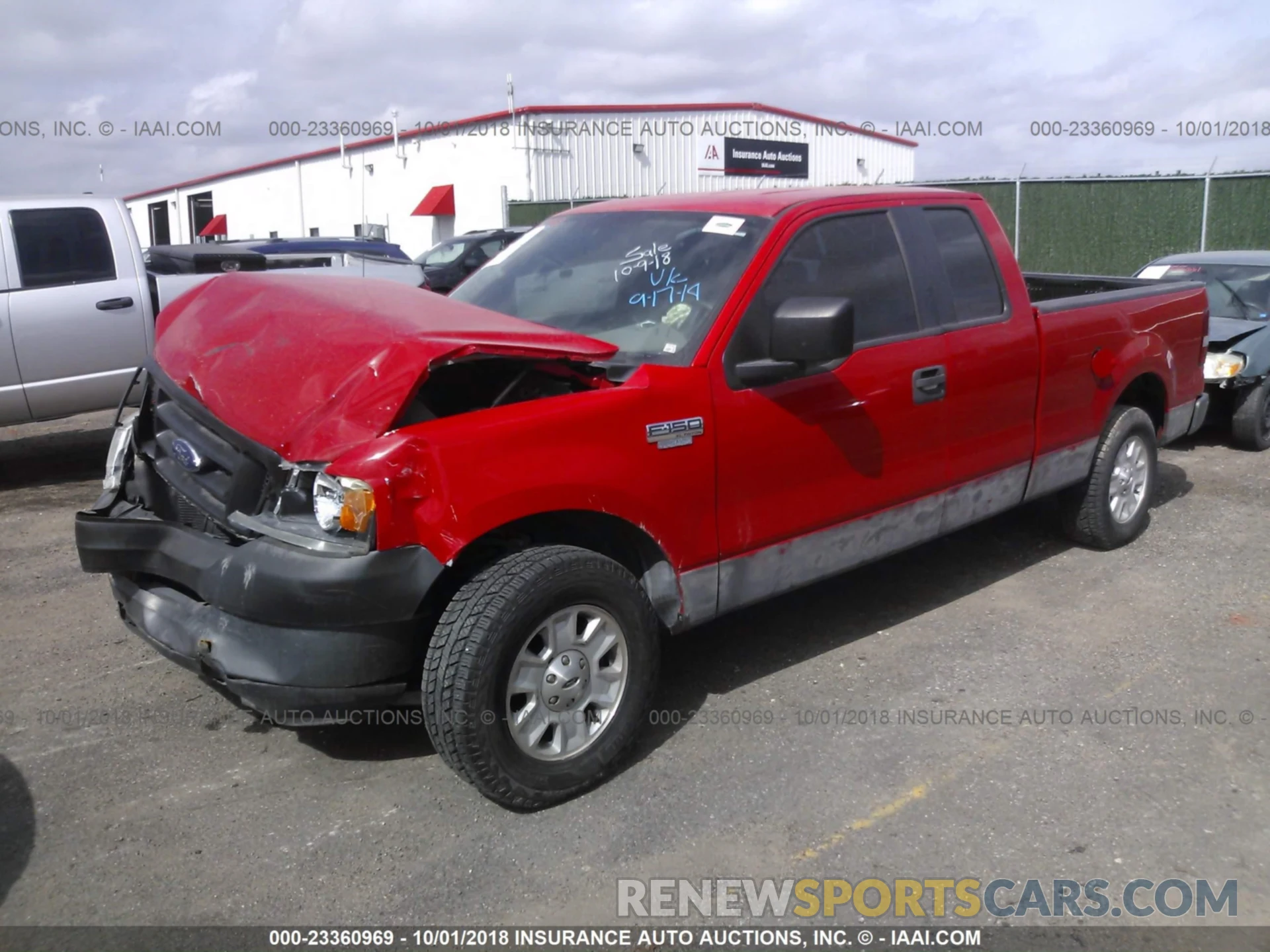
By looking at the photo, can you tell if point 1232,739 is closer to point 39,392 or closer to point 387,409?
point 387,409

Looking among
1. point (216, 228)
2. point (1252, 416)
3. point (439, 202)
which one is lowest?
point (1252, 416)

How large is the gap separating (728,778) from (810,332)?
4.97 ft

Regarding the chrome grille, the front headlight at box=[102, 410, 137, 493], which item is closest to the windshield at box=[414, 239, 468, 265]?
the front headlight at box=[102, 410, 137, 493]

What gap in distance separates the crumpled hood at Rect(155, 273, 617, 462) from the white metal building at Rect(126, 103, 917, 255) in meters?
19.9

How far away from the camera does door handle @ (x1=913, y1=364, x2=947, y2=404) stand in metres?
4.51

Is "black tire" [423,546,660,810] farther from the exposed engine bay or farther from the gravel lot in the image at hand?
the exposed engine bay

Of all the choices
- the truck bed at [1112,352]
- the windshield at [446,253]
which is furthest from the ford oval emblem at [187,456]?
the windshield at [446,253]

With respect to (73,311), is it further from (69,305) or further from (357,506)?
(357,506)

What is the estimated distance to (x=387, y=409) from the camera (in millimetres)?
3258

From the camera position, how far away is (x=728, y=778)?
3.73 meters

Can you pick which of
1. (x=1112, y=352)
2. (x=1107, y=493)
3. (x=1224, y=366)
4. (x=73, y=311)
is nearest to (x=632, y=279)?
(x=1112, y=352)

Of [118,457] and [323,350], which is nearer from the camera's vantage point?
[323,350]

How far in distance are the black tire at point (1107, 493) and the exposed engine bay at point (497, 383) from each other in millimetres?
3202

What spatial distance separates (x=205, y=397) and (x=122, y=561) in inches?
23.8
